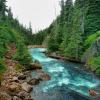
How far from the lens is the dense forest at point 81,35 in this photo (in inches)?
1823

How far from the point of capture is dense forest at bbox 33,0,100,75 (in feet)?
152

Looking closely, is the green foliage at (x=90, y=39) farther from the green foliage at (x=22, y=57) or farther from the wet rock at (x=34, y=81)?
the wet rock at (x=34, y=81)

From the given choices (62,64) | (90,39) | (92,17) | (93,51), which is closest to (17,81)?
(62,64)

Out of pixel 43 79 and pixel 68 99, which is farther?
pixel 43 79

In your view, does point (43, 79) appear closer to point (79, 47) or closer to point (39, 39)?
point (79, 47)

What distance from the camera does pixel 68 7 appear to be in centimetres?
7519

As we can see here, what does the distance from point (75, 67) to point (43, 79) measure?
11.9 meters

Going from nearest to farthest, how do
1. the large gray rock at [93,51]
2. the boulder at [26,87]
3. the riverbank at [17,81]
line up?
the riverbank at [17,81] → the boulder at [26,87] → the large gray rock at [93,51]

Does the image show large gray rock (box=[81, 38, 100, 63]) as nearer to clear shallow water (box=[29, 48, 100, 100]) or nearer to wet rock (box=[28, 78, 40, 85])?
clear shallow water (box=[29, 48, 100, 100])

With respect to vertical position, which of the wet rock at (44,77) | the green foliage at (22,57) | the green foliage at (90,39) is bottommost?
the wet rock at (44,77)

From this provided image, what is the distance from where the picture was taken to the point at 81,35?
5747cm

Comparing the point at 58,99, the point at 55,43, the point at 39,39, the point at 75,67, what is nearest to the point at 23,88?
the point at 58,99

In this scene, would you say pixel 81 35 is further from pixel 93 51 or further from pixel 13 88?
pixel 13 88

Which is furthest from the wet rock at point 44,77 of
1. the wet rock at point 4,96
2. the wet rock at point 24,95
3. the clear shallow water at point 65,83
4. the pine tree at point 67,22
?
the pine tree at point 67,22
